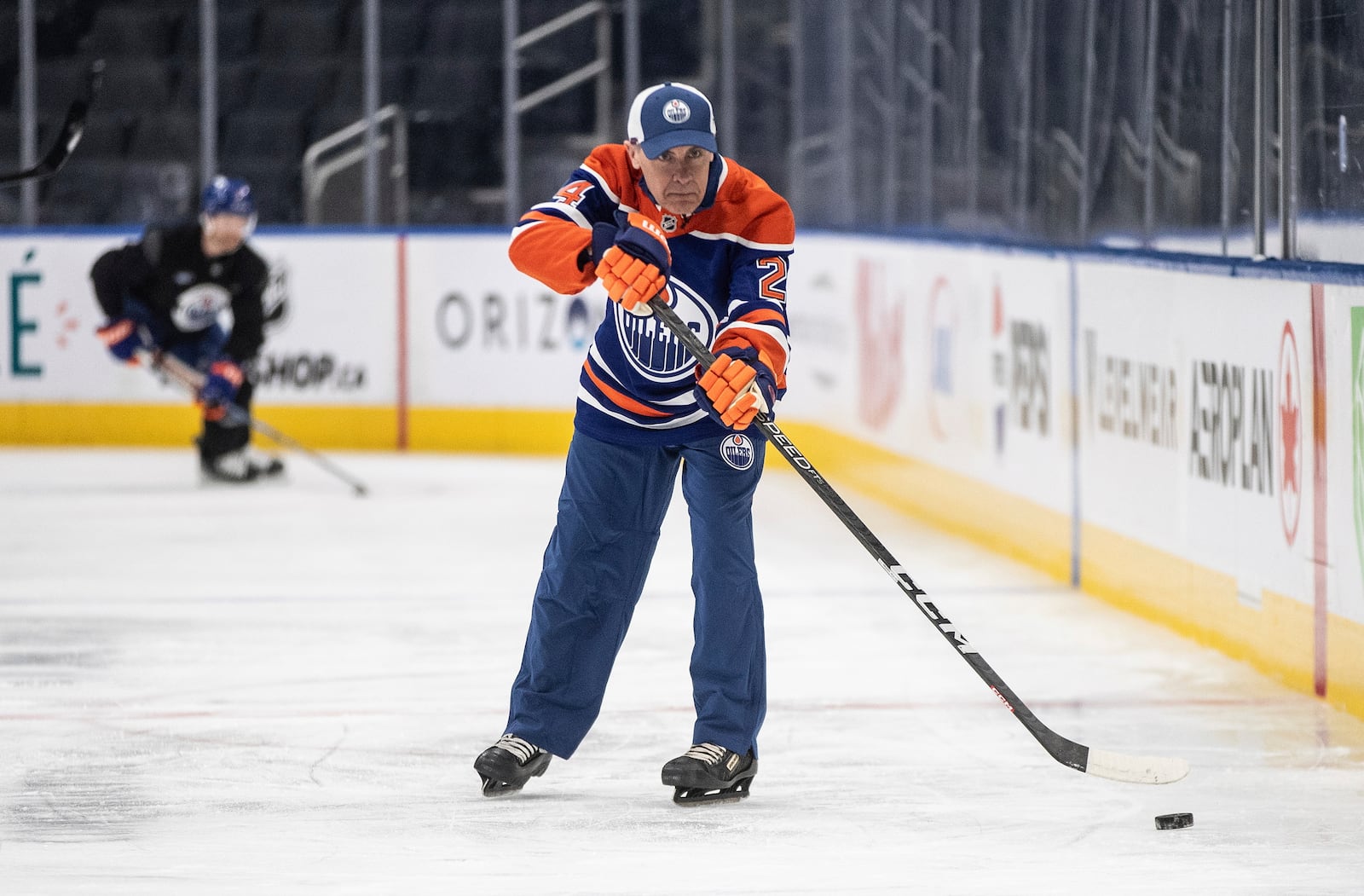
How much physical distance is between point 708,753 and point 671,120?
3.71 ft

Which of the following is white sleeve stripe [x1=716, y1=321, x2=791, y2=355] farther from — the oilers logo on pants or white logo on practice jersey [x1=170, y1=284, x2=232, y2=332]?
white logo on practice jersey [x1=170, y1=284, x2=232, y2=332]

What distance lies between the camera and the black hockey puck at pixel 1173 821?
3686 millimetres

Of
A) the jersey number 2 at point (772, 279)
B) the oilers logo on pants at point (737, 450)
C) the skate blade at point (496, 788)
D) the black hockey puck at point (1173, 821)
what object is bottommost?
the black hockey puck at point (1173, 821)

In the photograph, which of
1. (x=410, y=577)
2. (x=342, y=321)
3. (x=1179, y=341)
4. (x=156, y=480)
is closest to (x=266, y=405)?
(x=342, y=321)

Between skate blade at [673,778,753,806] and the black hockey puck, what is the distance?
75cm

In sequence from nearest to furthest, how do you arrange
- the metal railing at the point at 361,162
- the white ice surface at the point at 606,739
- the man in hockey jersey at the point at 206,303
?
1. the white ice surface at the point at 606,739
2. the man in hockey jersey at the point at 206,303
3. the metal railing at the point at 361,162

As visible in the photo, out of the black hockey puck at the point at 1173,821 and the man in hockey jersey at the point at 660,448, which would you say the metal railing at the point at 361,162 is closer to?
the man in hockey jersey at the point at 660,448

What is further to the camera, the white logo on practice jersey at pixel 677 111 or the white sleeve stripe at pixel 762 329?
the white sleeve stripe at pixel 762 329

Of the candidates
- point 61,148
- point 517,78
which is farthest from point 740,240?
point 517,78

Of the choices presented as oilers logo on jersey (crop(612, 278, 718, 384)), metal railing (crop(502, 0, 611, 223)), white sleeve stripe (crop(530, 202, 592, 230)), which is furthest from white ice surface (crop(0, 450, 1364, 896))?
metal railing (crop(502, 0, 611, 223))

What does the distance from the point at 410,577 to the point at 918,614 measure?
1683 millimetres

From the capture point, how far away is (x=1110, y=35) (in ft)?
21.9

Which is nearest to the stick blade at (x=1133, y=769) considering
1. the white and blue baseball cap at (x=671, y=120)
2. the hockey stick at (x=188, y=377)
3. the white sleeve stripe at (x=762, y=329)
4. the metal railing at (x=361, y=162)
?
the white sleeve stripe at (x=762, y=329)

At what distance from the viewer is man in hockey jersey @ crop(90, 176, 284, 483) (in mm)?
9211
